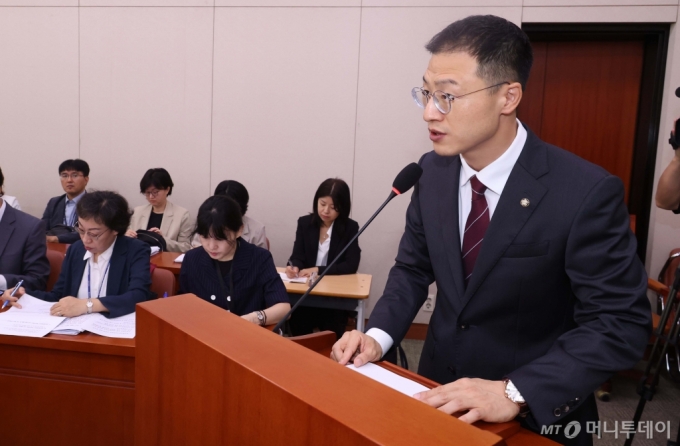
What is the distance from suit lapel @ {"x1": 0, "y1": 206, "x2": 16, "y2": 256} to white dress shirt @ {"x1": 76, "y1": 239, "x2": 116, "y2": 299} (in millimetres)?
570

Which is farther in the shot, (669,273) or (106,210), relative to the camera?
(669,273)

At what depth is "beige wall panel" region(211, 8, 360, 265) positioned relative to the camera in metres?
4.47

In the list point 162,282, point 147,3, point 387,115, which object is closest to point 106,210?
point 162,282

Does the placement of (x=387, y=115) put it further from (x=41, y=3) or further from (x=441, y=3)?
(x=41, y=3)

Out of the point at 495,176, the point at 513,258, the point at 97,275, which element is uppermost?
the point at 495,176

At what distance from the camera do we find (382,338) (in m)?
1.13

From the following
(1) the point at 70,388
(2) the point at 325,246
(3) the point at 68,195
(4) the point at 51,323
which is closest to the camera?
(1) the point at 70,388

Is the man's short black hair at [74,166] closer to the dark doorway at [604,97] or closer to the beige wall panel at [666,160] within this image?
the dark doorway at [604,97]

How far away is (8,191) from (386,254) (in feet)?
11.8

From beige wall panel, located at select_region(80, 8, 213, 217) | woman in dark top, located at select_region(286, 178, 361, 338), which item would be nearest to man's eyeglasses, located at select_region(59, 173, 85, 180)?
beige wall panel, located at select_region(80, 8, 213, 217)

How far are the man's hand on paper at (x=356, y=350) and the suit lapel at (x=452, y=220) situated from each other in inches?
9.3

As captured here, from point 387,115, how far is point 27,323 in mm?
3189

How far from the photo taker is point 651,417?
3.07m

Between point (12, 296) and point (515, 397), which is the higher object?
point (515, 397)
